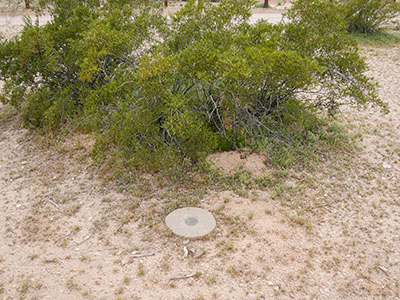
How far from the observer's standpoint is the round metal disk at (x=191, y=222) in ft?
14.2

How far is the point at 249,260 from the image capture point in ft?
13.1

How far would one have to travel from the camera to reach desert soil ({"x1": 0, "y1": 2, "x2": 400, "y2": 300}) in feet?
12.3

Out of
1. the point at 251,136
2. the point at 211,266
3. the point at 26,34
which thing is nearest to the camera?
the point at 211,266

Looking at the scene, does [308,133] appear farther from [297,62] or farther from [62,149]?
[62,149]

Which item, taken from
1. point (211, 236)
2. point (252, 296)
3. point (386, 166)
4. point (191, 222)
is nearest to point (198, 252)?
point (211, 236)

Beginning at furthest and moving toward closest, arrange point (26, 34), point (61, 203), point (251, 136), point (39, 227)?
1. point (26, 34)
2. point (251, 136)
3. point (61, 203)
4. point (39, 227)

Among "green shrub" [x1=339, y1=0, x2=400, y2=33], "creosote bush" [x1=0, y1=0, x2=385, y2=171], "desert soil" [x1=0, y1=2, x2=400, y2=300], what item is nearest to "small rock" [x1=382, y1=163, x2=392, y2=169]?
"desert soil" [x1=0, y1=2, x2=400, y2=300]

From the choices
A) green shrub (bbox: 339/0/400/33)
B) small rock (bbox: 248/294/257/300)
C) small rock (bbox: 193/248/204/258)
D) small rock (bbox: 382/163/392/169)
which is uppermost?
green shrub (bbox: 339/0/400/33)

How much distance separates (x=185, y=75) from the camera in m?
4.92

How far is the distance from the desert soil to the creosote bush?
2.07 ft

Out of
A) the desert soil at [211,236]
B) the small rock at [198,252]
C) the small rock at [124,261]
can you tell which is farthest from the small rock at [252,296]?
the small rock at [124,261]

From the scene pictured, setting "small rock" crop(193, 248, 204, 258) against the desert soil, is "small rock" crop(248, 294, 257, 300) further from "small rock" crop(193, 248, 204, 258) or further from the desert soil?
"small rock" crop(193, 248, 204, 258)

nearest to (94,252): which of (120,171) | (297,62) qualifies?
(120,171)

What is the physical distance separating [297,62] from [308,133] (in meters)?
1.86
